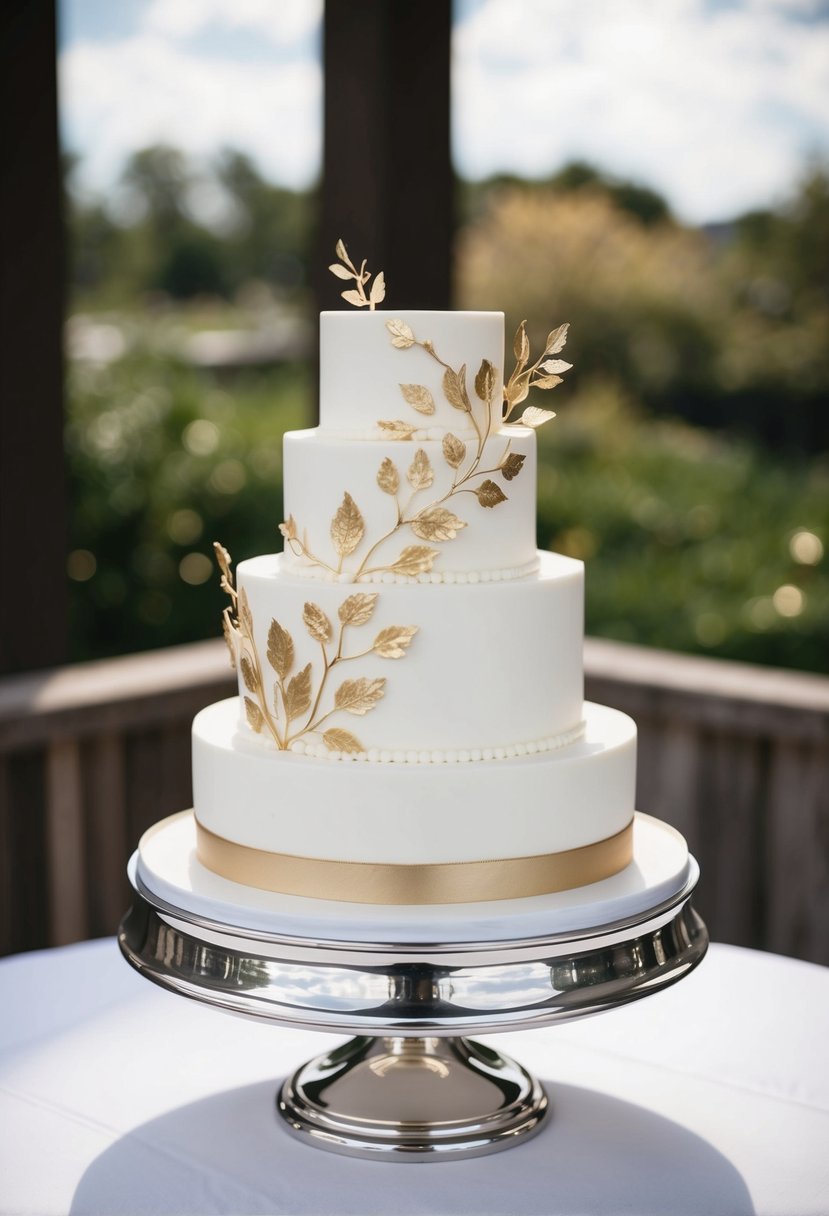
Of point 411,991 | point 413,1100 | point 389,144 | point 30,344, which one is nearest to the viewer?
point 411,991

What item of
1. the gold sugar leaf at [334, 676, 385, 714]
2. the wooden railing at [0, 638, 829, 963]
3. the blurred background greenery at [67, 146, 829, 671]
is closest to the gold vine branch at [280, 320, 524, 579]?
the gold sugar leaf at [334, 676, 385, 714]

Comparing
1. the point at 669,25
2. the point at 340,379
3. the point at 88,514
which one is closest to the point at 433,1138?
the point at 340,379

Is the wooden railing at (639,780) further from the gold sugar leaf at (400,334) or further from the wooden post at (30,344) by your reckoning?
the gold sugar leaf at (400,334)

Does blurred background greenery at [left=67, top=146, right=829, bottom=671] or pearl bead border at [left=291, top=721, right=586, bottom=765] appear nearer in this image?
pearl bead border at [left=291, top=721, right=586, bottom=765]

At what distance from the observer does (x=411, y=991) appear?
1.16 metres

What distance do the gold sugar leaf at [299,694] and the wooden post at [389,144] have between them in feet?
5.49

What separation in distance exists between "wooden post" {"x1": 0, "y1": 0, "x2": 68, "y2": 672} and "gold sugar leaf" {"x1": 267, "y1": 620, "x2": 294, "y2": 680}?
1.44 metres

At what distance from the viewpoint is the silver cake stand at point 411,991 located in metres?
1.15

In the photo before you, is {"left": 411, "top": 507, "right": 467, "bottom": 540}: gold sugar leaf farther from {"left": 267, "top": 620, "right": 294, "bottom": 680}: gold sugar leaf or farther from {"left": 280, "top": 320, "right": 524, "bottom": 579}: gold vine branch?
{"left": 267, "top": 620, "right": 294, "bottom": 680}: gold sugar leaf

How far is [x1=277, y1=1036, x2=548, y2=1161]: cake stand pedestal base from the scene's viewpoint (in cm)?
131

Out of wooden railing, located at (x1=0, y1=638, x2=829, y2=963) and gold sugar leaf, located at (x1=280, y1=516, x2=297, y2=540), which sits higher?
gold sugar leaf, located at (x1=280, y1=516, x2=297, y2=540)

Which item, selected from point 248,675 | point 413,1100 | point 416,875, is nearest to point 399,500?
point 248,675

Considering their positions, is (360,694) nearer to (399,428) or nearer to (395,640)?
(395,640)

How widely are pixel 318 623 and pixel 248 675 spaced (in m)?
0.13
